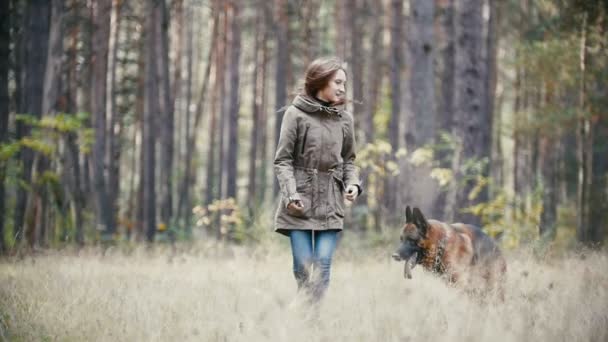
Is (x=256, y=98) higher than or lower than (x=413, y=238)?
higher

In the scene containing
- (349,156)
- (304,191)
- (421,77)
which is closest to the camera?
(304,191)

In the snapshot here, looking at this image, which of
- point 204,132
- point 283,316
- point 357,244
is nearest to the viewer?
Answer: point 283,316

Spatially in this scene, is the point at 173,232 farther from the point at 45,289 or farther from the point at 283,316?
the point at 283,316

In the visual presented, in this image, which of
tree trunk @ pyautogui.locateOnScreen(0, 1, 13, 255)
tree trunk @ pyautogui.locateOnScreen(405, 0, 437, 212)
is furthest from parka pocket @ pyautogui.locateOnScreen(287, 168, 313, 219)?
tree trunk @ pyautogui.locateOnScreen(0, 1, 13, 255)

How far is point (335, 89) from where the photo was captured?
16.2 feet

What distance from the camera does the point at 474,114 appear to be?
10.0 metres

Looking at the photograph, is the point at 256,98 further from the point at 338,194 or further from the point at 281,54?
the point at 338,194

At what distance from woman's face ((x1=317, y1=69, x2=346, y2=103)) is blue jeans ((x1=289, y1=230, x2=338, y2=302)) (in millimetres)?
1022

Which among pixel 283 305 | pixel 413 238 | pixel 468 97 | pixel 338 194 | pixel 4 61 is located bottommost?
pixel 283 305

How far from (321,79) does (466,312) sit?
209 centimetres

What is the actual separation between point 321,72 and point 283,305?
1.89 metres

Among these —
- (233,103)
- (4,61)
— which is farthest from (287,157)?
(233,103)

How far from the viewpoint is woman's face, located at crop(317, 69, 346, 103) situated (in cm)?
495

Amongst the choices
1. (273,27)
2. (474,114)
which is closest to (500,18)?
(273,27)
